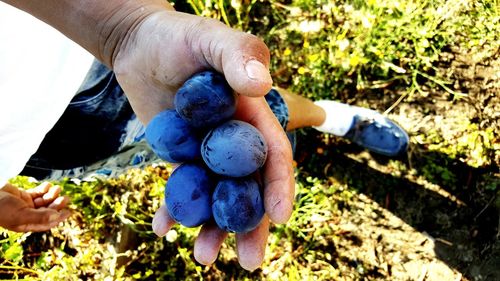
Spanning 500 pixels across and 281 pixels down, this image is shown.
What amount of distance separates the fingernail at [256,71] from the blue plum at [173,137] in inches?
10.4

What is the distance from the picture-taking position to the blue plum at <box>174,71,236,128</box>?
107 cm

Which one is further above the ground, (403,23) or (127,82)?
(127,82)

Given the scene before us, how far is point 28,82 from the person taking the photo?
1.28 m

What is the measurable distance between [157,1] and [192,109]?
1.43ft

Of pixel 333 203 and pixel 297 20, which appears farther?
pixel 297 20

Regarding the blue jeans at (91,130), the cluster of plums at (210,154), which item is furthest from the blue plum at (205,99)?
the blue jeans at (91,130)

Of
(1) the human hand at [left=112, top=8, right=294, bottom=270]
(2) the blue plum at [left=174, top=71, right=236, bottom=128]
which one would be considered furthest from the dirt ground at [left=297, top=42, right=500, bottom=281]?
(2) the blue plum at [left=174, top=71, right=236, bottom=128]

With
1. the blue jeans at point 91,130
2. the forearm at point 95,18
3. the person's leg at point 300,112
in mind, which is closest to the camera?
the forearm at point 95,18

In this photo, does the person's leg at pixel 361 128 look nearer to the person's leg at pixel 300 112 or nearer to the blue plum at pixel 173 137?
the person's leg at pixel 300 112

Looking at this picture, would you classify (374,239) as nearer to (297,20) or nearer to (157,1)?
(297,20)

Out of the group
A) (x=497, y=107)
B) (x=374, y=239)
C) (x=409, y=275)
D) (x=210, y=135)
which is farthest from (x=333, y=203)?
(x=210, y=135)

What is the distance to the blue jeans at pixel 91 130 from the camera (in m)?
1.42

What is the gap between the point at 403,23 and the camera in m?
2.14

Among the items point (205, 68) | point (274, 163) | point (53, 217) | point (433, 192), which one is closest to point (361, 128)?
point (433, 192)
